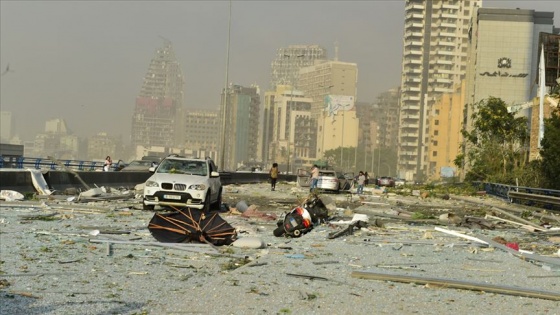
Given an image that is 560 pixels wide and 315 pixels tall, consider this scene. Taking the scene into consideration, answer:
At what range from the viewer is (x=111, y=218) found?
21969 millimetres

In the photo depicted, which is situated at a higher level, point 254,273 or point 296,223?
point 296,223

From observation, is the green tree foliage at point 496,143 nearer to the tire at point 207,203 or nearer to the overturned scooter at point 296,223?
the tire at point 207,203

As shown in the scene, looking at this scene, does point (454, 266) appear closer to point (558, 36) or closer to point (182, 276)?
point (182, 276)

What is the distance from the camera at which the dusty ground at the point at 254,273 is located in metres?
10.1

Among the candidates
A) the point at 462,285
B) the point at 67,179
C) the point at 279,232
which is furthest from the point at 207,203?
the point at 462,285

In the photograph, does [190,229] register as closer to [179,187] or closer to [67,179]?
[179,187]

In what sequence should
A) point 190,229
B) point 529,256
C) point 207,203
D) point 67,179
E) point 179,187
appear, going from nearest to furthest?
point 529,256
point 190,229
point 179,187
point 207,203
point 67,179

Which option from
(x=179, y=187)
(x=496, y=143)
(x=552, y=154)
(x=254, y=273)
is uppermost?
(x=496, y=143)

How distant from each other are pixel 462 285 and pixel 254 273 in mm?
2714

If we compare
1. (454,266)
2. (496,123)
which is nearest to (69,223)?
(454,266)

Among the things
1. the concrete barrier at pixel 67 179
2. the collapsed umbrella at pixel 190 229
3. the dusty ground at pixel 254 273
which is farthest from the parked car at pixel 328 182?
the collapsed umbrella at pixel 190 229

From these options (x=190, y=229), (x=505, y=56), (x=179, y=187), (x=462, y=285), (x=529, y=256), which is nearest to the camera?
(x=462, y=285)

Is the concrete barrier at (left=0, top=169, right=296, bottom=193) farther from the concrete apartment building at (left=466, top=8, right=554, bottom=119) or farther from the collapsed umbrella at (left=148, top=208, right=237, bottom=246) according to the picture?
the concrete apartment building at (left=466, top=8, right=554, bottom=119)

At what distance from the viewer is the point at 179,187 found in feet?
86.7
